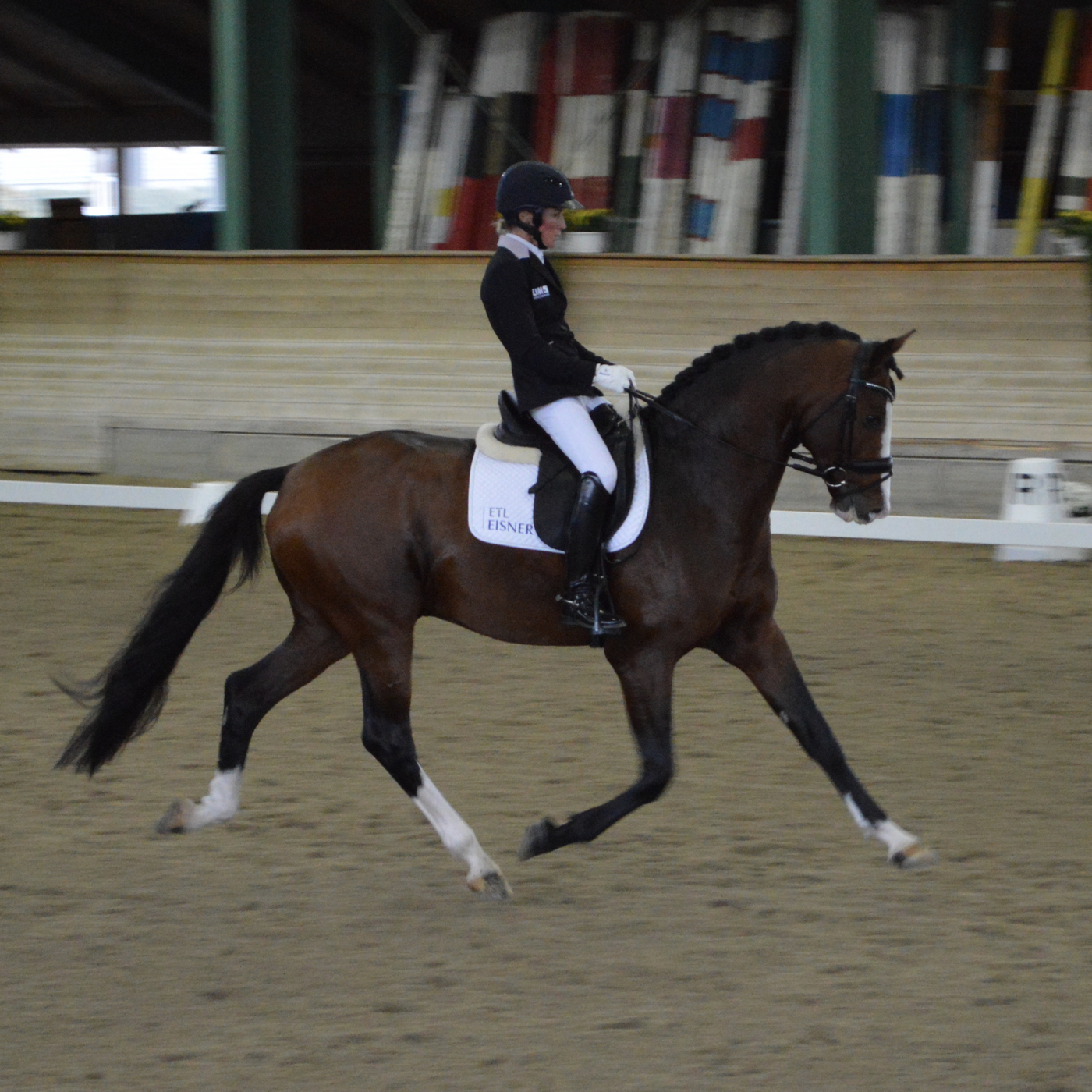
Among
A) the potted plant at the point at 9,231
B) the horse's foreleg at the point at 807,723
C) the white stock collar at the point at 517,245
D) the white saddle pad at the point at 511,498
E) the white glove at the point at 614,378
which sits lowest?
the horse's foreleg at the point at 807,723

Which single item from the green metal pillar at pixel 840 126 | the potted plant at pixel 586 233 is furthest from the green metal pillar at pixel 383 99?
the green metal pillar at pixel 840 126

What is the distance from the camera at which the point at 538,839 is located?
420cm

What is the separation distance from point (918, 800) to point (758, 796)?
53 centimetres

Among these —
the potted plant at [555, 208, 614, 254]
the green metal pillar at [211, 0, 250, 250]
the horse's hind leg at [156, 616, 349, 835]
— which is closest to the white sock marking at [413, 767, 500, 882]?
the horse's hind leg at [156, 616, 349, 835]

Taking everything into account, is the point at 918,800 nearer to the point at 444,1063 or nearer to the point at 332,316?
the point at 444,1063

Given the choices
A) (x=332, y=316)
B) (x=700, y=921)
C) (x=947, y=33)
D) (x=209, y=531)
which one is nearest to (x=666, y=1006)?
(x=700, y=921)

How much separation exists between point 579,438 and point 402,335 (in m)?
7.43

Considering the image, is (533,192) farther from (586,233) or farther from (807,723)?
(586,233)

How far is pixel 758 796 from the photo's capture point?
4.98 meters

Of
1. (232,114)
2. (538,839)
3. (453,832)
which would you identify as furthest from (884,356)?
(232,114)

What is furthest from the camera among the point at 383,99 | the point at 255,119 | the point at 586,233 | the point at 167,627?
the point at 383,99

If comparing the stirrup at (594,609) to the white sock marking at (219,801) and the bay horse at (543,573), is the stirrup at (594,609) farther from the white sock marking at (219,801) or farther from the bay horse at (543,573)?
the white sock marking at (219,801)

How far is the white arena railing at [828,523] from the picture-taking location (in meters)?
7.71

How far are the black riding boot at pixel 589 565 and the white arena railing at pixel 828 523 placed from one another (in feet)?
8.49
